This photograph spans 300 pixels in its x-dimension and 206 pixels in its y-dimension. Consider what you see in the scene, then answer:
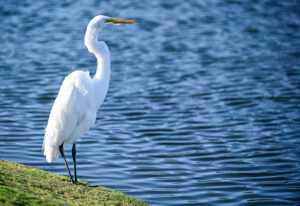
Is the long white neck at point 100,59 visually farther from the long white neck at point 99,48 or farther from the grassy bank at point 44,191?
the grassy bank at point 44,191

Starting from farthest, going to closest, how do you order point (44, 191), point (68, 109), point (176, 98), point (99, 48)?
point (176, 98) → point (99, 48) → point (68, 109) → point (44, 191)

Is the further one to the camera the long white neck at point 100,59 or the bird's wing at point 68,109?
the long white neck at point 100,59

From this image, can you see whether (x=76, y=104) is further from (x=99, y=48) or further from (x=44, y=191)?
(x=44, y=191)

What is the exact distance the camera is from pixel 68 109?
5.92m

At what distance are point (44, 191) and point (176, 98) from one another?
7.17 meters

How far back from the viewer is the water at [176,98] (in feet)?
24.7

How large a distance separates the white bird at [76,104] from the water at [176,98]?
1.39 meters

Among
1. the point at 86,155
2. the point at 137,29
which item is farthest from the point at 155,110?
the point at 137,29

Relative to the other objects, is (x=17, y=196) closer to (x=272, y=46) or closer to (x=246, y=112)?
(x=246, y=112)

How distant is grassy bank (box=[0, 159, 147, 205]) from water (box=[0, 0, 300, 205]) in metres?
1.49

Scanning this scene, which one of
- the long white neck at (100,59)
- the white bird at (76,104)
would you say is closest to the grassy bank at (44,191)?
the white bird at (76,104)

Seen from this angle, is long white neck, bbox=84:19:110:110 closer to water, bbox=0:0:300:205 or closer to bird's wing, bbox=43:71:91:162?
bird's wing, bbox=43:71:91:162

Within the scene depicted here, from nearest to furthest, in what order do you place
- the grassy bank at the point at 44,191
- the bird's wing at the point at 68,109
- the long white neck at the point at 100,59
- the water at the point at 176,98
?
the grassy bank at the point at 44,191
the bird's wing at the point at 68,109
the long white neck at the point at 100,59
the water at the point at 176,98

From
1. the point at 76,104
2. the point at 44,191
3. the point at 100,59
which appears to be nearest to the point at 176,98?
the point at 100,59
